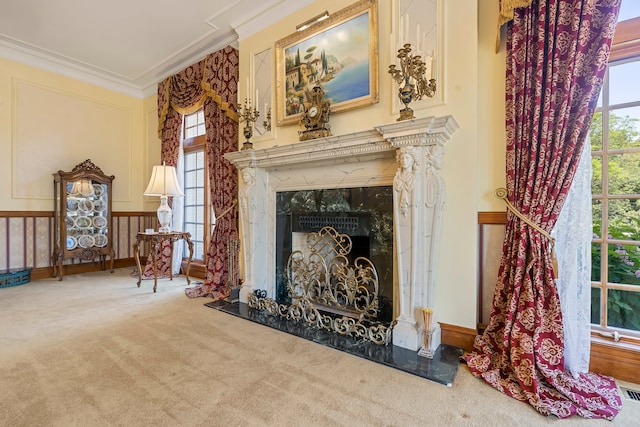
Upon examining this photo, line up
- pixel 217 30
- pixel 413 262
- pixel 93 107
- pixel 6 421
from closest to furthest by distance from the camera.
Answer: pixel 6 421, pixel 413 262, pixel 217 30, pixel 93 107

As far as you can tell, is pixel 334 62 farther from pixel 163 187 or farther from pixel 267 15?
pixel 163 187

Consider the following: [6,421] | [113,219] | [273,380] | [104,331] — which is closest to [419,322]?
[273,380]

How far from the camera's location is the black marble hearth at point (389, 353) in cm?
174

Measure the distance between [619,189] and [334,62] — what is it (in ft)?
7.35

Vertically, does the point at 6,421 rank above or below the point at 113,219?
below

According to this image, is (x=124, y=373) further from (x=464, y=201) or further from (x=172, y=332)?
(x=464, y=201)

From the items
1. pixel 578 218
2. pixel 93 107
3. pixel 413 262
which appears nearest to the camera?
pixel 578 218

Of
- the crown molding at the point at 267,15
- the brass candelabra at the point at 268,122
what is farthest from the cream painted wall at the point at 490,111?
the brass candelabra at the point at 268,122

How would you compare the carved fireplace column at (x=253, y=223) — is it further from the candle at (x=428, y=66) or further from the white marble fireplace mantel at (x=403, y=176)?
the candle at (x=428, y=66)

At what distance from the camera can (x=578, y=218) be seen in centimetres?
169

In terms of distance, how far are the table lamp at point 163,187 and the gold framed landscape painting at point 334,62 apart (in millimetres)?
1810

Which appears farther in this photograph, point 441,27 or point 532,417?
point 441,27

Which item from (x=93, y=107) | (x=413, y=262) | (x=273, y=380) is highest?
(x=93, y=107)

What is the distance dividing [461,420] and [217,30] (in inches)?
167
